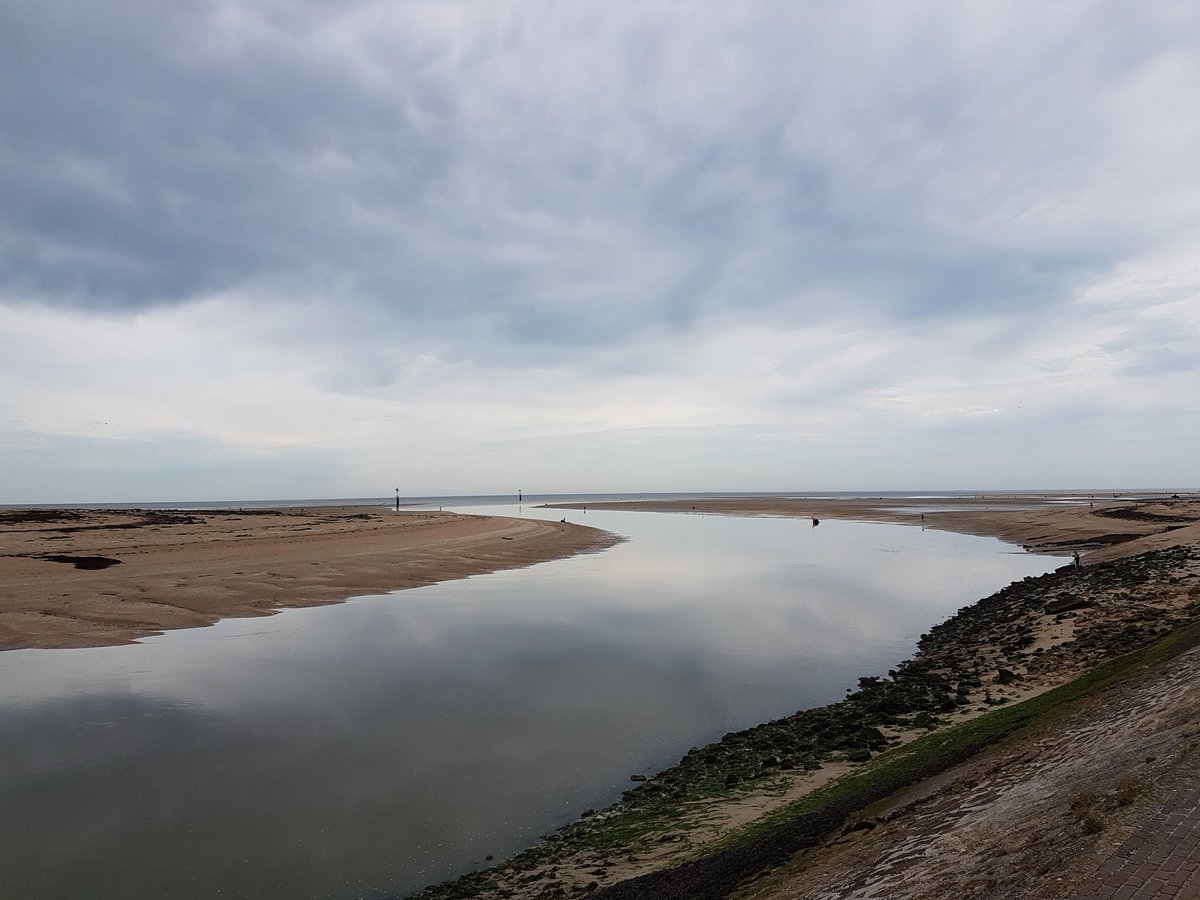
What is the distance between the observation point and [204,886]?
346 inches

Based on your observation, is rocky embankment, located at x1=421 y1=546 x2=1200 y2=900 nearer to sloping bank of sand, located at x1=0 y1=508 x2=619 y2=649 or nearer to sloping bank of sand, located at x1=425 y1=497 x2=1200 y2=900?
sloping bank of sand, located at x1=425 y1=497 x2=1200 y2=900

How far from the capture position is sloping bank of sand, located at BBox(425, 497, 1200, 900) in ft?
17.7

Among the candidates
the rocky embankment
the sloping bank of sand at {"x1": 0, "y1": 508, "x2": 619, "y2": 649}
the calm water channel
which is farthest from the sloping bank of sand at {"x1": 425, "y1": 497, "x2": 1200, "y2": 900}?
the sloping bank of sand at {"x1": 0, "y1": 508, "x2": 619, "y2": 649}

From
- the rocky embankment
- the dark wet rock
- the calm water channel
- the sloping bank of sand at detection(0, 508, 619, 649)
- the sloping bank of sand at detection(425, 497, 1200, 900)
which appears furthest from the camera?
the sloping bank of sand at detection(0, 508, 619, 649)

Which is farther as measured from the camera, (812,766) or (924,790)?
(812,766)

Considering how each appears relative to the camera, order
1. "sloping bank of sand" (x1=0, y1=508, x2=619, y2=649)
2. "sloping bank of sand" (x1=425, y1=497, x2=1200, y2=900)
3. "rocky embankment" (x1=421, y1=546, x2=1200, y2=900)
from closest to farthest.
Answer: "sloping bank of sand" (x1=425, y1=497, x2=1200, y2=900) → "rocky embankment" (x1=421, y1=546, x2=1200, y2=900) → "sloping bank of sand" (x1=0, y1=508, x2=619, y2=649)

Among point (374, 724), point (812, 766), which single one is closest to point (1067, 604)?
point (812, 766)

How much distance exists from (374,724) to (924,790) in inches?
443

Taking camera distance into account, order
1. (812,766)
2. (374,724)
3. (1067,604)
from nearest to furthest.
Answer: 1. (812,766)
2. (374,724)
3. (1067,604)

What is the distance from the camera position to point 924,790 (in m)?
7.78

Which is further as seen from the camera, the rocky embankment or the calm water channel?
the calm water channel

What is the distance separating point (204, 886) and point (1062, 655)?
1756cm

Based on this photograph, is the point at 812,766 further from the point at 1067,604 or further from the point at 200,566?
the point at 200,566

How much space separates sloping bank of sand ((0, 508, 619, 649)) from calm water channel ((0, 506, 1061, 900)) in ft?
9.24
